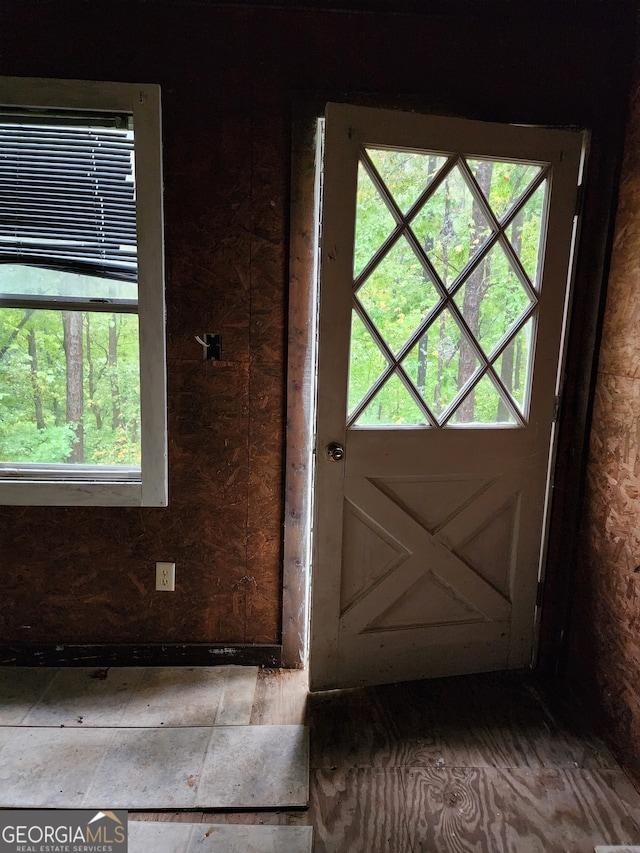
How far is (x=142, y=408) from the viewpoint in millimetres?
1899

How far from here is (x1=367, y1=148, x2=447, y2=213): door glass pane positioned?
5.73 feet

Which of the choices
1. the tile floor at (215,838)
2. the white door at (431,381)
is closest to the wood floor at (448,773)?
the tile floor at (215,838)

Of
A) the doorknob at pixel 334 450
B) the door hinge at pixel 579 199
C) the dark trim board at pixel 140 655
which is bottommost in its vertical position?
the dark trim board at pixel 140 655

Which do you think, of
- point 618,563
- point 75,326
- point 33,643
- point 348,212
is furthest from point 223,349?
point 618,563

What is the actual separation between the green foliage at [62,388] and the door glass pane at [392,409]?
2.98 feet

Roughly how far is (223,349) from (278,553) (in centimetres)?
86

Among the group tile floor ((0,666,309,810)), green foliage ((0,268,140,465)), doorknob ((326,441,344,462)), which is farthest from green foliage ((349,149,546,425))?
tile floor ((0,666,309,810))

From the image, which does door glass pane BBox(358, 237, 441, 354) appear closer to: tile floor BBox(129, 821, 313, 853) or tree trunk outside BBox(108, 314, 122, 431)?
tree trunk outside BBox(108, 314, 122, 431)

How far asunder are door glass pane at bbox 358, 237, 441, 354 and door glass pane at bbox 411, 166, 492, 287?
0.07 metres

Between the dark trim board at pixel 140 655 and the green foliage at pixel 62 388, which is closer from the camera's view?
the green foliage at pixel 62 388

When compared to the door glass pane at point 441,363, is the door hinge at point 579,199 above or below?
above

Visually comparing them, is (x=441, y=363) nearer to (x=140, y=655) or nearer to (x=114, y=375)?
(x=114, y=375)

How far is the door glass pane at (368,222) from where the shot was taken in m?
1.74

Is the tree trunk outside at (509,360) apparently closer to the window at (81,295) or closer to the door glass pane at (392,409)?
the door glass pane at (392,409)
